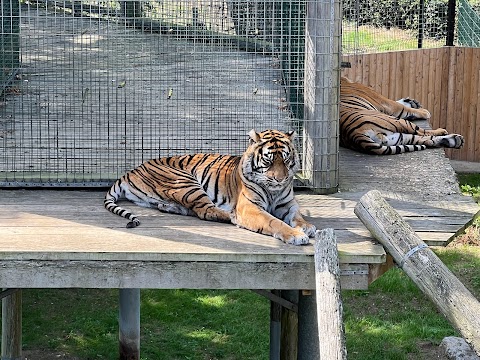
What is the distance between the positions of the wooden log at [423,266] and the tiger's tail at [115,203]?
125 cm

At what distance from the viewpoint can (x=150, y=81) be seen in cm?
660

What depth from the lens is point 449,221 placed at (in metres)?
5.32

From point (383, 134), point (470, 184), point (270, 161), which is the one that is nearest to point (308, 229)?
point (270, 161)

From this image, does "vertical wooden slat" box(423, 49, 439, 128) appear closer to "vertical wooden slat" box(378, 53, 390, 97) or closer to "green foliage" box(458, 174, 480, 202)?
"vertical wooden slat" box(378, 53, 390, 97)

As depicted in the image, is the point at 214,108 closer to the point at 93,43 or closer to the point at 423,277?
the point at 93,43

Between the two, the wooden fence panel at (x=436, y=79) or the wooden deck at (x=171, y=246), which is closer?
the wooden deck at (x=171, y=246)

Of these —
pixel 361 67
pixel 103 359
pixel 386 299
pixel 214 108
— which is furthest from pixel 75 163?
pixel 361 67

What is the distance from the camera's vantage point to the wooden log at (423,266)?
4078 millimetres

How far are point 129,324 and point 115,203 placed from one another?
1.70m

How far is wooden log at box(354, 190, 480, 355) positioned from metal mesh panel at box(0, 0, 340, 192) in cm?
125

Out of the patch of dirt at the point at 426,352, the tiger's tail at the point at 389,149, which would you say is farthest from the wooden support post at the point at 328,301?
the patch of dirt at the point at 426,352

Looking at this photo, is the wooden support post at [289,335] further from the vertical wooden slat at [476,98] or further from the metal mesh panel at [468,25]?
the metal mesh panel at [468,25]

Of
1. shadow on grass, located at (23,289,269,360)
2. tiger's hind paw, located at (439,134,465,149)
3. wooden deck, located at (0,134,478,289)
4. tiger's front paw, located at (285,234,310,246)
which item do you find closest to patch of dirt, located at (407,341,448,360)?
shadow on grass, located at (23,289,269,360)

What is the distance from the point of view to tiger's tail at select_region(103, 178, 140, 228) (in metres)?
5.11
